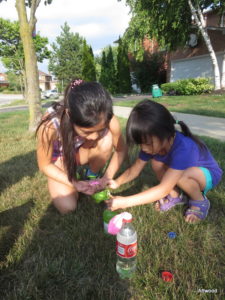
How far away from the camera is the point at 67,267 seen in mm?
1569

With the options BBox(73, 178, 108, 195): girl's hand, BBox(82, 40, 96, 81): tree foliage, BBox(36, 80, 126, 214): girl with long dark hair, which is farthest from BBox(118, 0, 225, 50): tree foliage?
BBox(73, 178, 108, 195): girl's hand

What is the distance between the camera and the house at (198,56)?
17109 mm

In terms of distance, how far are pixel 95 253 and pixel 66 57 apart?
5133 centimetres

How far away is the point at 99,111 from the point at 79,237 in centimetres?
98

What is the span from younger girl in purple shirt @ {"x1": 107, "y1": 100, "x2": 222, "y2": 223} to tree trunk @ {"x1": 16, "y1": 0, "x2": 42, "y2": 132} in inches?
140

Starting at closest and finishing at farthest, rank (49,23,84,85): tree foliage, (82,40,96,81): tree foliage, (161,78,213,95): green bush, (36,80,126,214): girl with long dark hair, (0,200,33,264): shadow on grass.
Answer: (36,80,126,214): girl with long dark hair < (0,200,33,264): shadow on grass < (161,78,213,95): green bush < (82,40,96,81): tree foliage < (49,23,84,85): tree foliage

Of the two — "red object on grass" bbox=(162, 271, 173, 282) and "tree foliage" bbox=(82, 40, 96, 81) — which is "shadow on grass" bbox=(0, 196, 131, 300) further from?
"tree foliage" bbox=(82, 40, 96, 81)

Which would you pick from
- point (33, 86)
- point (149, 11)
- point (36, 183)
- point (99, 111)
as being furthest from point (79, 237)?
point (149, 11)

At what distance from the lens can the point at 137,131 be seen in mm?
1678

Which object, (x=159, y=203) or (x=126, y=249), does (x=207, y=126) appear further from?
(x=126, y=249)

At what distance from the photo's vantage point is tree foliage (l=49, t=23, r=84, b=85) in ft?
155

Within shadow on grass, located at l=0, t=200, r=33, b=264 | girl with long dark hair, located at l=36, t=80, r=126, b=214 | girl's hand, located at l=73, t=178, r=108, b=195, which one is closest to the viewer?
girl with long dark hair, located at l=36, t=80, r=126, b=214

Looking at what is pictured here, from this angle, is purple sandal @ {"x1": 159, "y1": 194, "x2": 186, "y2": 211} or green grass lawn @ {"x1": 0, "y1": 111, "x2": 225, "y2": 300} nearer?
green grass lawn @ {"x1": 0, "y1": 111, "x2": 225, "y2": 300}

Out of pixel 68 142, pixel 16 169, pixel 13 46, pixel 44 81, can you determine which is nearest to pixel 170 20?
pixel 16 169
